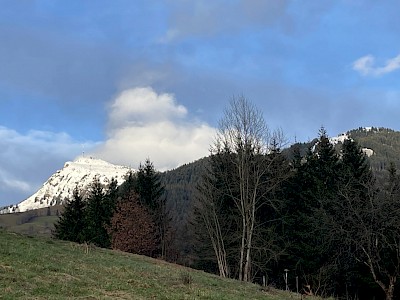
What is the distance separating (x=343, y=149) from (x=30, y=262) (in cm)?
3431

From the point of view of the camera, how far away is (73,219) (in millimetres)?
62312

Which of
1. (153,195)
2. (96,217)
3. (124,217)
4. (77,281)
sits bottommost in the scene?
(77,281)

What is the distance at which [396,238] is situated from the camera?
28625 millimetres

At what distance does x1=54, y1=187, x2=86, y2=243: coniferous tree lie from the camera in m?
61.0

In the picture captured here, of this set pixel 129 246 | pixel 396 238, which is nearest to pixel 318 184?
pixel 396 238

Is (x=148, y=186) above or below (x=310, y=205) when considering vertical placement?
above

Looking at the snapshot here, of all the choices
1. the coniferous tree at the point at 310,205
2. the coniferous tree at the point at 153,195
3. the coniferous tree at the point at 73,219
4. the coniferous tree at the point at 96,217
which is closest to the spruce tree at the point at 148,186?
the coniferous tree at the point at 153,195

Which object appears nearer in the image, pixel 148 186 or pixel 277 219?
pixel 277 219

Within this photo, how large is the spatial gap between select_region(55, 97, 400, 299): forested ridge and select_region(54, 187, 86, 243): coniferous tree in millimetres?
138

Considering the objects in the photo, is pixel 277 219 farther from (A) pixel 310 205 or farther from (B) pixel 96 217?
(B) pixel 96 217

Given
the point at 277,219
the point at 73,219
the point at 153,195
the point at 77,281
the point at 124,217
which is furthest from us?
the point at 73,219

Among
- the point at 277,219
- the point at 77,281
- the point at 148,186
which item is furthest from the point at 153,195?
the point at 77,281

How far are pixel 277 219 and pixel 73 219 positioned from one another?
33585 mm

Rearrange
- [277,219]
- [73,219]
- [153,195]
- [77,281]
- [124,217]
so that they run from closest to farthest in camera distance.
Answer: [77,281] → [277,219] → [124,217] → [153,195] → [73,219]
